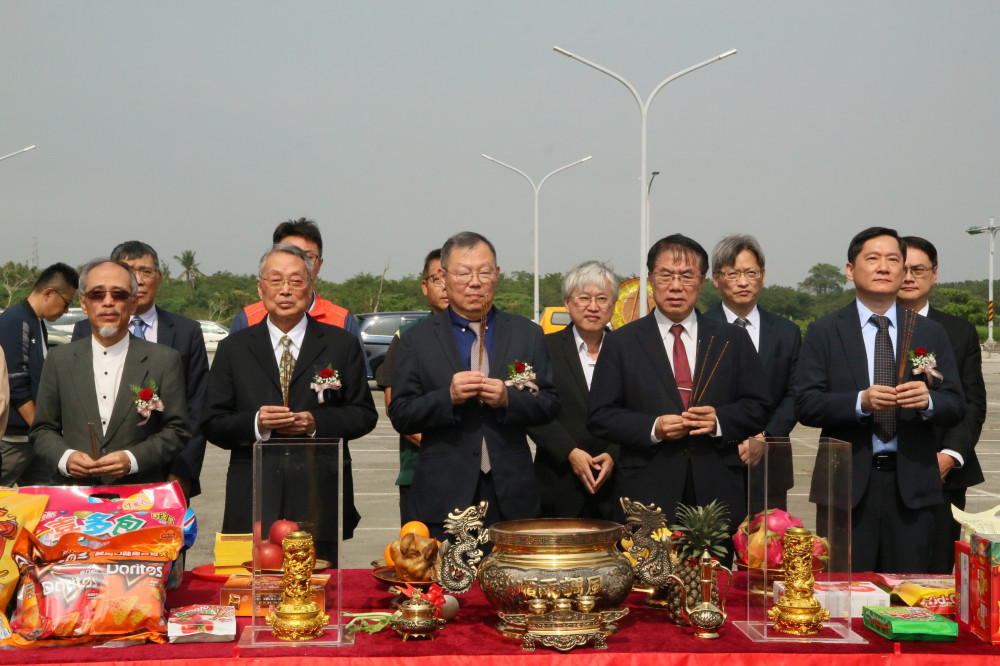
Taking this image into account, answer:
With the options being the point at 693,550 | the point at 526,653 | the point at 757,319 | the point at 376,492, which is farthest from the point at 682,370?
the point at 376,492

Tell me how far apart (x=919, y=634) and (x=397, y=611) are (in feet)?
4.13

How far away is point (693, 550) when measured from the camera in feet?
8.18

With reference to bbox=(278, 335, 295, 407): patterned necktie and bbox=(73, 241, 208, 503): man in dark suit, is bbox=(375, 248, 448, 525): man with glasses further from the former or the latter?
bbox=(73, 241, 208, 503): man in dark suit

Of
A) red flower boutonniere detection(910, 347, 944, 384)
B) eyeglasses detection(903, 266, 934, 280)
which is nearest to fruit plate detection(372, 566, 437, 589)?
red flower boutonniere detection(910, 347, 944, 384)

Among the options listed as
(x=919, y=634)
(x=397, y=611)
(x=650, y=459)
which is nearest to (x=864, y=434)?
(x=650, y=459)

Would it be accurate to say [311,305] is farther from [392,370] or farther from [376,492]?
[376,492]

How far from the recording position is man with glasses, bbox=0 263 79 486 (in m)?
5.46

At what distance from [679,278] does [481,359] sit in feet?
2.63

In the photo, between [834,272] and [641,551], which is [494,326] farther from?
[834,272]

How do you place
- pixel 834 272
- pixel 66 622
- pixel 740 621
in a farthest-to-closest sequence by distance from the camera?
pixel 834 272 → pixel 740 621 → pixel 66 622

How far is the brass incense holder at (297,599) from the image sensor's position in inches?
89.0

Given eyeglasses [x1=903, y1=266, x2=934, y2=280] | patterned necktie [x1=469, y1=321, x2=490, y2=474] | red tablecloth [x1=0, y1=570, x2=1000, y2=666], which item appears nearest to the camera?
red tablecloth [x1=0, y1=570, x2=1000, y2=666]

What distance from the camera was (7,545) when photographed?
242 cm

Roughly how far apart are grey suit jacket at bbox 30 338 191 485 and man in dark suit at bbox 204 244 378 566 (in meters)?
0.21
